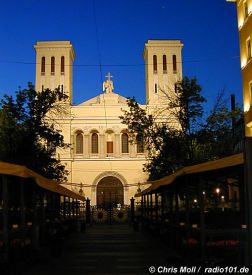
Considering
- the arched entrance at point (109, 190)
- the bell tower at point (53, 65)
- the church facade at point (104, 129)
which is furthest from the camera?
the bell tower at point (53, 65)

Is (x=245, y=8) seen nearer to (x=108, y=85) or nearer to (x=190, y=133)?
(x=190, y=133)

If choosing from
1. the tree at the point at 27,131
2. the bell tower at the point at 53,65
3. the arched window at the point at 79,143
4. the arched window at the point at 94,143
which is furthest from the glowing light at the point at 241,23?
the bell tower at the point at 53,65

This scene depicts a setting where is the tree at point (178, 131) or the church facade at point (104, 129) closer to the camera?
the tree at point (178, 131)

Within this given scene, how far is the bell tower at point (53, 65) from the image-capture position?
64.0 meters

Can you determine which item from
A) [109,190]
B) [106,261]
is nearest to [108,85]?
[109,190]

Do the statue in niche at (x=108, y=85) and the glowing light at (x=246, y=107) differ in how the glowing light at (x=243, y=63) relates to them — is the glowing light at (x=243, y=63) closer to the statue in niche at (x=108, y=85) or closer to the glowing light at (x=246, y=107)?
the glowing light at (x=246, y=107)

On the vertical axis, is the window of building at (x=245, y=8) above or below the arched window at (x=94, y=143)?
above

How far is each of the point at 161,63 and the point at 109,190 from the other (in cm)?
1803

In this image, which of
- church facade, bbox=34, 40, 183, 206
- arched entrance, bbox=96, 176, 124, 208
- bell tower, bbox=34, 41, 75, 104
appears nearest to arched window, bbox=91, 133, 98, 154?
church facade, bbox=34, 40, 183, 206

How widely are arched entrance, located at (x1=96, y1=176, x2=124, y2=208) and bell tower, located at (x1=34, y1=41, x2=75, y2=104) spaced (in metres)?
12.1

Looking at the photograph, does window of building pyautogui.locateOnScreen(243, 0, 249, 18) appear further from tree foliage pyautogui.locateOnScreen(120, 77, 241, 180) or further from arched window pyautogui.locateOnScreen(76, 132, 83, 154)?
arched window pyautogui.locateOnScreen(76, 132, 83, 154)

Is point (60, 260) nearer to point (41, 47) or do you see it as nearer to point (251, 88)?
point (251, 88)

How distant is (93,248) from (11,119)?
36.5 feet

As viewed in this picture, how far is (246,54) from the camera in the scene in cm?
2772
